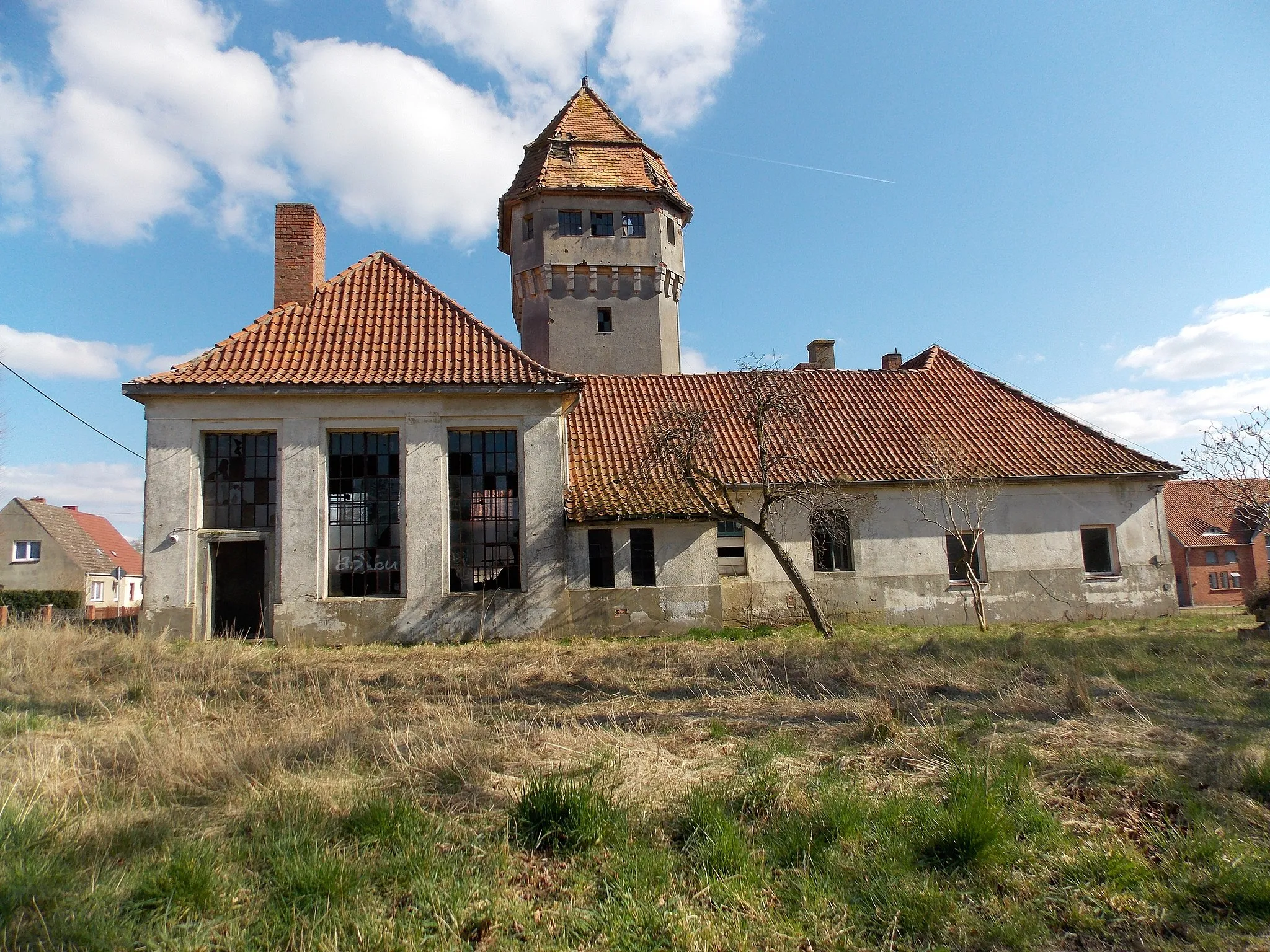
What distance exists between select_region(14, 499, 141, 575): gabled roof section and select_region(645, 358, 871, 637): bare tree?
131 ft

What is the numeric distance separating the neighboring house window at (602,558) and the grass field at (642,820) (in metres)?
9.34

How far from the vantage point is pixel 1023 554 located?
20.8 meters

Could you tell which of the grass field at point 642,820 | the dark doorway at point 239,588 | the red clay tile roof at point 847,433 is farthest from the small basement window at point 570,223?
the grass field at point 642,820

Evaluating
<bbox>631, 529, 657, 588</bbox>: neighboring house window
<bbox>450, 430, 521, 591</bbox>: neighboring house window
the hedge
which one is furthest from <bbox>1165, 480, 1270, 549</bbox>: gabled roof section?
the hedge

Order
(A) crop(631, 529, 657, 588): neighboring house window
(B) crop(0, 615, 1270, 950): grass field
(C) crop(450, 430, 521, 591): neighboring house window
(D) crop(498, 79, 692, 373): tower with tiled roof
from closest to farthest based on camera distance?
(B) crop(0, 615, 1270, 950): grass field, (C) crop(450, 430, 521, 591): neighboring house window, (A) crop(631, 529, 657, 588): neighboring house window, (D) crop(498, 79, 692, 373): tower with tiled roof

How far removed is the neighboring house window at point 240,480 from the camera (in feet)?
55.1

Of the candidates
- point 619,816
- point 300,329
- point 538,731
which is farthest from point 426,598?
point 619,816

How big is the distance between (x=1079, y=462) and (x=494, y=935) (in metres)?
22.1

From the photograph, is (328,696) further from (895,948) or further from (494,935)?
(895,948)

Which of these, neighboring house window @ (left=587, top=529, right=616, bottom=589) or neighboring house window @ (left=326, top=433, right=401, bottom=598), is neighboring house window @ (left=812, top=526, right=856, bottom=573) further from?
neighboring house window @ (left=326, top=433, right=401, bottom=598)

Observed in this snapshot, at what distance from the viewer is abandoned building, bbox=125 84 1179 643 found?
16.4 m

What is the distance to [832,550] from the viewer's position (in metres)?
20.3

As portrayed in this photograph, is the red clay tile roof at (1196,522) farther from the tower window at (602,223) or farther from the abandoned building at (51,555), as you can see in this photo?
the abandoned building at (51,555)

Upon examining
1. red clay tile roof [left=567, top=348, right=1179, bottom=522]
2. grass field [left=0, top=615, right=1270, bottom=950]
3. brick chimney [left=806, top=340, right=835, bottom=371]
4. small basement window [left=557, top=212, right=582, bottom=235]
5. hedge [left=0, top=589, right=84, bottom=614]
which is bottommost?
grass field [left=0, top=615, right=1270, bottom=950]
